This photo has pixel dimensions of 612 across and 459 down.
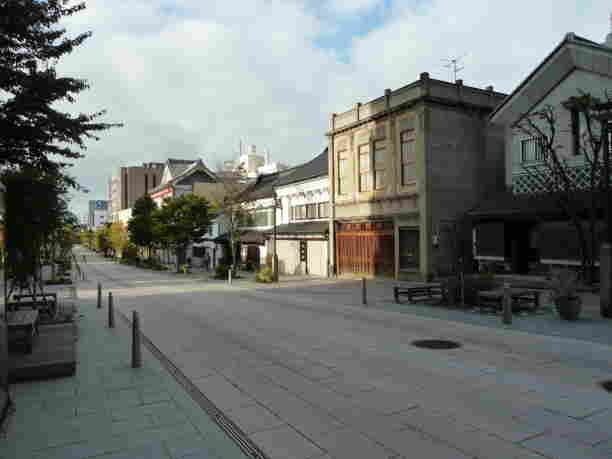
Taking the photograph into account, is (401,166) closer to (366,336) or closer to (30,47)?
(366,336)

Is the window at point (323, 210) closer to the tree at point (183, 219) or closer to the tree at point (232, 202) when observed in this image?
the tree at point (232, 202)

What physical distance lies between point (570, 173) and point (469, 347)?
1475 cm

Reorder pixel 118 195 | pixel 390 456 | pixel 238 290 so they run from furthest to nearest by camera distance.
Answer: pixel 118 195, pixel 238 290, pixel 390 456

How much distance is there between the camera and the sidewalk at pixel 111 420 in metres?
4.88

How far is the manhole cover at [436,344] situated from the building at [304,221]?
21.7 metres

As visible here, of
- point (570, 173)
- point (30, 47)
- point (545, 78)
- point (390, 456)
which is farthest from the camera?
point (545, 78)

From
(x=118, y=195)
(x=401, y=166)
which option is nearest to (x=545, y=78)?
(x=401, y=166)

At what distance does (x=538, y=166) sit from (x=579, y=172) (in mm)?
2121

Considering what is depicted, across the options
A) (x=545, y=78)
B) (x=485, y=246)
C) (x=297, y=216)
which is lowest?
(x=485, y=246)

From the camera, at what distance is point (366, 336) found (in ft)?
35.7

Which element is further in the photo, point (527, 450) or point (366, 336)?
point (366, 336)

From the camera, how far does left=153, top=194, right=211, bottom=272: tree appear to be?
135ft

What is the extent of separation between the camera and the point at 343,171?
31.4m

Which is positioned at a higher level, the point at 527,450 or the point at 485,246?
the point at 485,246
